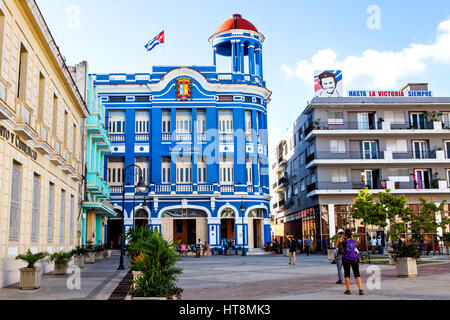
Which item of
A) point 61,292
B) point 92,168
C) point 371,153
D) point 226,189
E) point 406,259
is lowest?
point 61,292

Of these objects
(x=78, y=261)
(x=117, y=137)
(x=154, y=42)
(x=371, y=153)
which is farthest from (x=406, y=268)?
(x=117, y=137)

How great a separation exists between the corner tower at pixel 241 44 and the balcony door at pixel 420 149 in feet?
53.6

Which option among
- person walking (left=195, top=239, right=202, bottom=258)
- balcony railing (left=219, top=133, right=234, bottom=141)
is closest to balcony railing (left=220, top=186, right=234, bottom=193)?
balcony railing (left=219, top=133, right=234, bottom=141)

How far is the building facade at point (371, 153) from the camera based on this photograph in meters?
45.4

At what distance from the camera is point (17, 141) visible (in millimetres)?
15617

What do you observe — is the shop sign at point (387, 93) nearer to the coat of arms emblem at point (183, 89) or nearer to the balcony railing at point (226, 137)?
the balcony railing at point (226, 137)

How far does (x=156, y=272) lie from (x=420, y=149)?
43295mm

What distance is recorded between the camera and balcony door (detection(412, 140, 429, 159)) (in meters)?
46.7

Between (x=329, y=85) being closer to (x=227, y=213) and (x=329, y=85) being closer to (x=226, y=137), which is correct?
(x=226, y=137)

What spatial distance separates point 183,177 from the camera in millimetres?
45062

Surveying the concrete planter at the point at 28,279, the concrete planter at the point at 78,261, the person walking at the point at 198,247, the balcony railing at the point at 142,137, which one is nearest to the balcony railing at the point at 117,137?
the balcony railing at the point at 142,137

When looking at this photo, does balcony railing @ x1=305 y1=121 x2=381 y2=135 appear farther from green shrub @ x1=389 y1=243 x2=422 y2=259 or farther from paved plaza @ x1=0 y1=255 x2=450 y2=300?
paved plaza @ x1=0 y1=255 x2=450 y2=300
